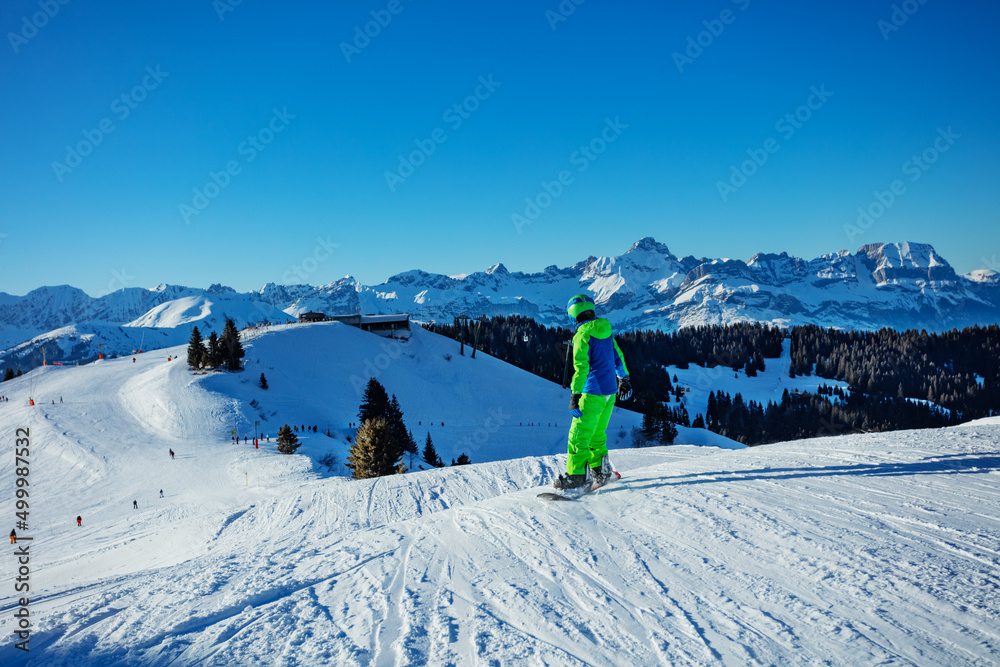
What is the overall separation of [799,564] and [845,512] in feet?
5.25

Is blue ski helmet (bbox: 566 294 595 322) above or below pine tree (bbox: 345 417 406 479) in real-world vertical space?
above

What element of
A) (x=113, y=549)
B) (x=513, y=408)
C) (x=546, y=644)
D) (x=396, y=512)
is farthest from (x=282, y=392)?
(x=546, y=644)

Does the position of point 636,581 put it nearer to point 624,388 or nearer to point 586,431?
point 586,431

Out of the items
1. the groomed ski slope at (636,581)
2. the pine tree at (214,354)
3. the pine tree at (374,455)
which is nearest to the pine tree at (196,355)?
the pine tree at (214,354)

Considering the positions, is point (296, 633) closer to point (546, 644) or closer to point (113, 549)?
point (546, 644)

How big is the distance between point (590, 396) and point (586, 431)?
0.56 meters

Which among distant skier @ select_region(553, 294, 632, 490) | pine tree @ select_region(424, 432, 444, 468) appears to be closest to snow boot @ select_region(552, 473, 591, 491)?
distant skier @ select_region(553, 294, 632, 490)

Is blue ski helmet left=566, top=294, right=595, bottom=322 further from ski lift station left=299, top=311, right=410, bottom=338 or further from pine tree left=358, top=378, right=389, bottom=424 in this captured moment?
ski lift station left=299, top=311, right=410, bottom=338

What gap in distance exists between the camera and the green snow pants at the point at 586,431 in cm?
706

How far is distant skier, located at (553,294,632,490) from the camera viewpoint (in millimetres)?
6992

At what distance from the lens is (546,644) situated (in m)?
3.45

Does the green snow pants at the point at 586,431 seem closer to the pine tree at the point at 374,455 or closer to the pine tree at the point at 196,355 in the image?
the pine tree at the point at 374,455

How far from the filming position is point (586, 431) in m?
7.14

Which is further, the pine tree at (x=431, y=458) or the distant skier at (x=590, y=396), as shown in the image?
the pine tree at (x=431, y=458)
